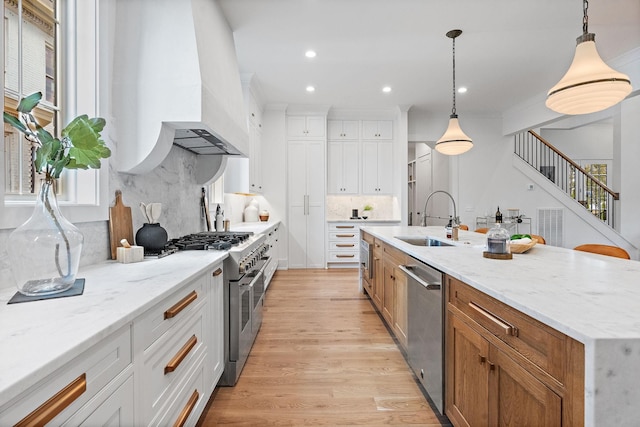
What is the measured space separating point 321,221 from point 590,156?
7916mm

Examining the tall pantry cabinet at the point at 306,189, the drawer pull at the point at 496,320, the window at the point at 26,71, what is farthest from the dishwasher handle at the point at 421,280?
the tall pantry cabinet at the point at 306,189

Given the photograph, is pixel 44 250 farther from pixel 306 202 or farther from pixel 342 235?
pixel 342 235

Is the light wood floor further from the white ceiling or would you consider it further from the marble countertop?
the white ceiling

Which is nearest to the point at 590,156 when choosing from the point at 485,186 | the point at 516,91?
the point at 485,186

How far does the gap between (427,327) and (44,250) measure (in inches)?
71.6

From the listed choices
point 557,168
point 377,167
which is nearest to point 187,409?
point 377,167

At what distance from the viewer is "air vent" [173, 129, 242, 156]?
85.5 inches

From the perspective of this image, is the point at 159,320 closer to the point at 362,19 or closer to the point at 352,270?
the point at 362,19

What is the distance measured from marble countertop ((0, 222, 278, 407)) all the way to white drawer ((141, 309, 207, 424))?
0.66ft

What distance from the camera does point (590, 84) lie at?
211 cm

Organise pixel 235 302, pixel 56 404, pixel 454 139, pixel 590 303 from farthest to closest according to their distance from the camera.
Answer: pixel 454 139
pixel 235 302
pixel 590 303
pixel 56 404

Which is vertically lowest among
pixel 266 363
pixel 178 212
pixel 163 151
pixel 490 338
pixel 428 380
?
pixel 266 363

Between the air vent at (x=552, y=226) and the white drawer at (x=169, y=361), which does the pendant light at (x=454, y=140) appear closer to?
the white drawer at (x=169, y=361)

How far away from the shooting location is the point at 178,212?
264 centimetres
